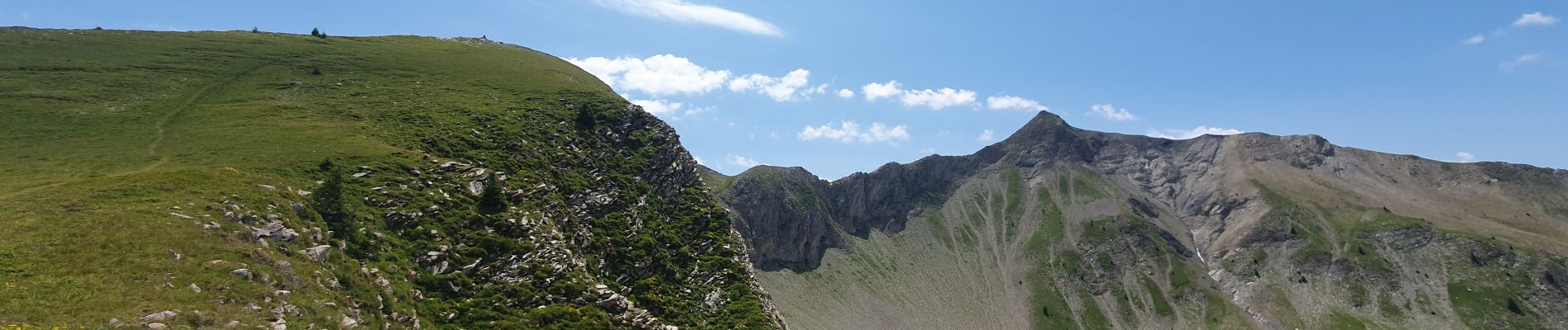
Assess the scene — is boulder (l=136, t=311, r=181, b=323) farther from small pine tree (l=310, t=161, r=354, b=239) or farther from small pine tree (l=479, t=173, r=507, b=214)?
small pine tree (l=479, t=173, r=507, b=214)

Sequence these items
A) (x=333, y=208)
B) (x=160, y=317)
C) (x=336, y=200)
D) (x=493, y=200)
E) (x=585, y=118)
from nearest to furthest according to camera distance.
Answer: (x=160, y=317) → (x=333, y=208) → (x=336, y=200) → (x=493, y=200) → (x=585, y=118)

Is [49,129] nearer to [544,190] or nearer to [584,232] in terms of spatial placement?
[544,190]

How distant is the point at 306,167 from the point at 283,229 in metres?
15.8

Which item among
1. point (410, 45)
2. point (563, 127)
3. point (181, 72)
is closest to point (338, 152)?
point (563, 127)

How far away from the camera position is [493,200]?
54812 mm

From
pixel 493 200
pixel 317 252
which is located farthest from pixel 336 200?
pixel 493 200

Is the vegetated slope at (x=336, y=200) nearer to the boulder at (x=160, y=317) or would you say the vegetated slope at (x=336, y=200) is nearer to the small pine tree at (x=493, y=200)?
the boulder at (x=160, y=317)

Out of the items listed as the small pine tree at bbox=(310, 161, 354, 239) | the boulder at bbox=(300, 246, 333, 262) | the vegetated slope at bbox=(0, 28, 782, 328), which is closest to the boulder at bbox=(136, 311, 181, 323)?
the vegetated slope at bbox=(0, 28, 782, 328)

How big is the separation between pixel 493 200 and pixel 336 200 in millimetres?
11189

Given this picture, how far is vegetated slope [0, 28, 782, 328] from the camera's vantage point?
32.1m

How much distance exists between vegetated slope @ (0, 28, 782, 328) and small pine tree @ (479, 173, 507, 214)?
21cm

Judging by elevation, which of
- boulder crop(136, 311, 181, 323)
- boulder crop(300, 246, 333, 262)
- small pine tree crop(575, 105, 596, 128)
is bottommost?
boulder crop(136, 311, 181, 323)

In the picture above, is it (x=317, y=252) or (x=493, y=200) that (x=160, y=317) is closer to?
(x=317, y=252)

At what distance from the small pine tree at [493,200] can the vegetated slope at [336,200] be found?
8.3 inches
